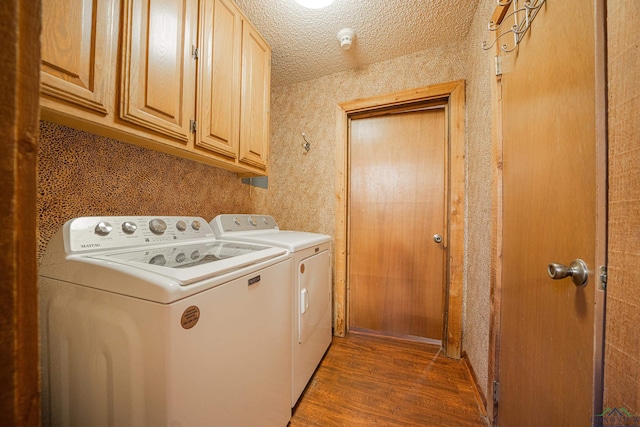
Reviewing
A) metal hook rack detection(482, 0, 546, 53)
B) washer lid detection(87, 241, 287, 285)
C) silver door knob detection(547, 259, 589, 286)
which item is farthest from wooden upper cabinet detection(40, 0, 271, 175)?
silver door knob detection(547, 259, 589, 286)

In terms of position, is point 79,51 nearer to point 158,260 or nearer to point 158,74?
point 158,74

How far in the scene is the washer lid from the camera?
65cm

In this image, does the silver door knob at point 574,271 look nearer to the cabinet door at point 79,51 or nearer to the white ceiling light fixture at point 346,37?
the cabinet door at point 79,51

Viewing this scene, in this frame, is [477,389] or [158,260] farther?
[477,389]

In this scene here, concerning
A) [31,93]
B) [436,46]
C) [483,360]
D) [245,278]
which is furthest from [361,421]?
[436,46]

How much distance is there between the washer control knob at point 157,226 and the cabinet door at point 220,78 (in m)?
0.43

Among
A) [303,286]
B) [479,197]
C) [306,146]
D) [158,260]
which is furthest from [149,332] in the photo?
[306,146]

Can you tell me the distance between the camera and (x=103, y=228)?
0.89m

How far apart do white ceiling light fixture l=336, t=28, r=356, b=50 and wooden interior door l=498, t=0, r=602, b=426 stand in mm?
1101

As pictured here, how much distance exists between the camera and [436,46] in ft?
5.98

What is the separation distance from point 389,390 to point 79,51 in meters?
2.14

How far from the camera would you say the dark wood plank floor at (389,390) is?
4.03 ft

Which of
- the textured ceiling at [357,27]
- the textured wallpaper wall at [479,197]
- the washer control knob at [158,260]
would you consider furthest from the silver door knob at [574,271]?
the textured ceiling at [357,27]

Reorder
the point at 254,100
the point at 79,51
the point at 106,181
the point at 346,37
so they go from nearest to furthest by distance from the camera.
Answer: the point at 79,51, the point at 106,181, the point at 254,100, the point at 346,37
